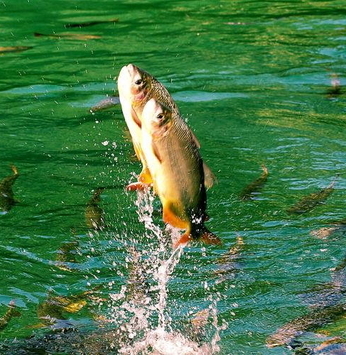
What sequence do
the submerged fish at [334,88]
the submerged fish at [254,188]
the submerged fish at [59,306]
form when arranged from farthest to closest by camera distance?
1. the submerged fish at [334,88]
2. the submerged fish at [254,188]
3. the submerged fish at [59,306]

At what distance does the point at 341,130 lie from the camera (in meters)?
9.28

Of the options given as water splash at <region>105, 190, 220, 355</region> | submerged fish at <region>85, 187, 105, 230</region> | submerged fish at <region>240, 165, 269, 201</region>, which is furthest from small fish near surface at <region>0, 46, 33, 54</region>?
water splash at <region>105, 190, 220, 355</region>

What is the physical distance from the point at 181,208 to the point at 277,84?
5771 mm

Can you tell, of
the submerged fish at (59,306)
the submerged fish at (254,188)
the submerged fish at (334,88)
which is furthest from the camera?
the submerged fish at (334,88)

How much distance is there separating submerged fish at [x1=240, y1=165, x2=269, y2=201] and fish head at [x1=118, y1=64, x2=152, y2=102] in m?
2.60

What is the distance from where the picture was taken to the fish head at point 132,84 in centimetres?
527

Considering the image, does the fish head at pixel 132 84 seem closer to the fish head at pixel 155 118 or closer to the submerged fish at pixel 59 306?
the fish head at pixel 155 118

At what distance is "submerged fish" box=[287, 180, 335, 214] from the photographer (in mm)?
7438

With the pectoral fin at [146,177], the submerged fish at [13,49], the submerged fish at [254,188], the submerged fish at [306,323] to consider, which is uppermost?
the submerged fish at [13,49]

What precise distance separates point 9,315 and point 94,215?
159cm

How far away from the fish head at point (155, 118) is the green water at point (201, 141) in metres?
1.38

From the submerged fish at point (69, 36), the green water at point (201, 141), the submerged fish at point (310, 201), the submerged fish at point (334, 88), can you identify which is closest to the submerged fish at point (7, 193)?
the green water at point (201, 141)

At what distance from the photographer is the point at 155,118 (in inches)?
195

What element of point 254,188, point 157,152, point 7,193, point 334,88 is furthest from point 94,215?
point 334,88
